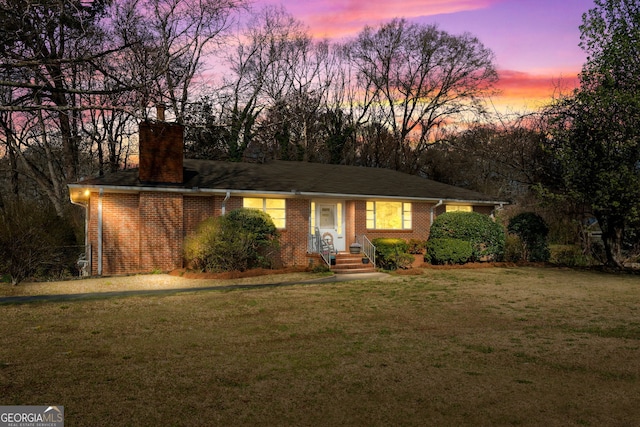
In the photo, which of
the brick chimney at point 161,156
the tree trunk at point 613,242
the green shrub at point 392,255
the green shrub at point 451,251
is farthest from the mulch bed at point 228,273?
the tree trunk at point 613,242

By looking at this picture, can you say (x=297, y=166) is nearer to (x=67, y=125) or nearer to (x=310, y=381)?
(x=67, y=125)

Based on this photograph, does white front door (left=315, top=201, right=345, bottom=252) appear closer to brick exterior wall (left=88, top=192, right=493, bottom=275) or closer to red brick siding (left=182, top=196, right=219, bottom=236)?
brick exterior wall (left=88, top=192, right=493, bottom=275)

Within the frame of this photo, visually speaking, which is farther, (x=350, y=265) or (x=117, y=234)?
(x=350, y=265)

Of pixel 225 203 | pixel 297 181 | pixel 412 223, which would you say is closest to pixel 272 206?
pixel 225 203

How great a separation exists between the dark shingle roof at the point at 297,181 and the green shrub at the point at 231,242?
5.15ft

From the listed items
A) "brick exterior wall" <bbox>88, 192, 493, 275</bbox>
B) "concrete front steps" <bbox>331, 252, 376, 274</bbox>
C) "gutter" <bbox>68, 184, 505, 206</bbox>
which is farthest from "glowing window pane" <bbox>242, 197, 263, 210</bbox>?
"concrete front steps" <bbox>331, 252, 376, 274</bbox>

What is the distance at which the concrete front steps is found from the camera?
1769cm

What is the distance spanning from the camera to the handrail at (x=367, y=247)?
61.4 feet

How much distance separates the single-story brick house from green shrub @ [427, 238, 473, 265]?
187cm

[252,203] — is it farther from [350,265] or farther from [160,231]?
[350,265]

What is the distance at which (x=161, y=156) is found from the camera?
17.4m

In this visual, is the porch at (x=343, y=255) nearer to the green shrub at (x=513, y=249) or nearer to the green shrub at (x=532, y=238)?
the green shrub at (x=513, y=249)

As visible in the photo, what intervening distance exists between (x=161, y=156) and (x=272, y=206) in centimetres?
468

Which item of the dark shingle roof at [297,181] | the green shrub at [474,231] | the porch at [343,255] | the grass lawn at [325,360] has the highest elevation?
the dark shingle roof at [297,181]
